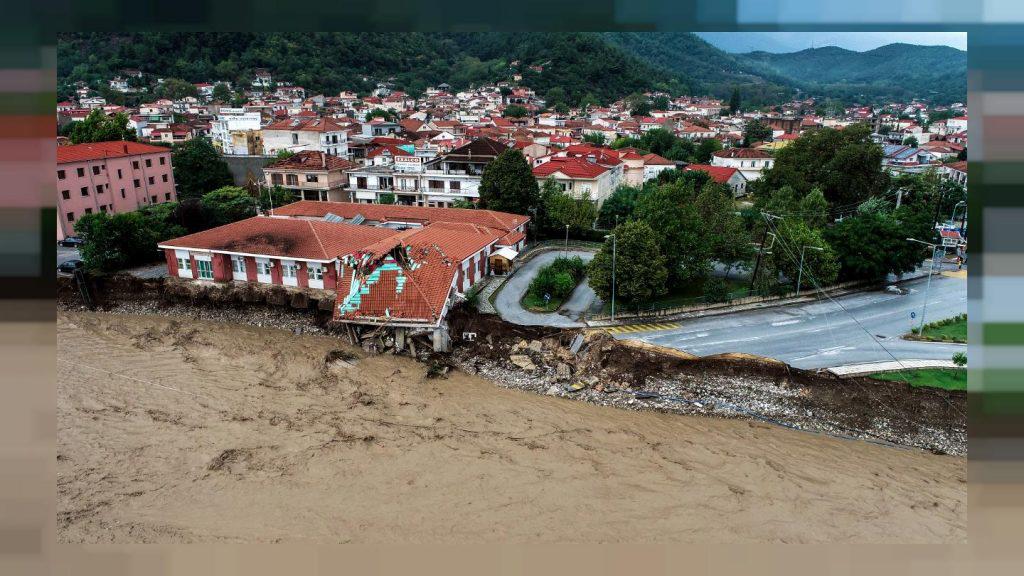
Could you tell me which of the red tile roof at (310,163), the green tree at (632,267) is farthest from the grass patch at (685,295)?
the red tile roof at (310,163)

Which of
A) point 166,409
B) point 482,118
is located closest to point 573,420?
point 166,409

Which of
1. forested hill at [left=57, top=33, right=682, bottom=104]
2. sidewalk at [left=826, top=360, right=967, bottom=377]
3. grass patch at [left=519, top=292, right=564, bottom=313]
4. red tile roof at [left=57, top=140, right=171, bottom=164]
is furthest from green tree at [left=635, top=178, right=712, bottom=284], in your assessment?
forested hill at [left=57, top=33, right=682, bottom=104]

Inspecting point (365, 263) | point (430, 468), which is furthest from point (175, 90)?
point (430, 468)

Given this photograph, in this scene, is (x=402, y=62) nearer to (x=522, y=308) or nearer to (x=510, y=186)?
(x=510, y=186)

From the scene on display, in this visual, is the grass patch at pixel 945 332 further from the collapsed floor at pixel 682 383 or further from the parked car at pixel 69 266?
the parked car at pixel 69 266

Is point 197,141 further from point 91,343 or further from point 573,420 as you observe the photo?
point 573,420

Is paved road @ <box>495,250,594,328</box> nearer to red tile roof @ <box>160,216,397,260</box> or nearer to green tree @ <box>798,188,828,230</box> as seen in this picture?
red tile roof @ <box>160,216,397,260</box>
